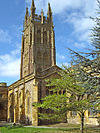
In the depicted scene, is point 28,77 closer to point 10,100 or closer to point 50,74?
point 50,74

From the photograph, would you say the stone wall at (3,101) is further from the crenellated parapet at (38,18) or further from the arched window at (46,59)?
the crenellated parapet at (38,18)

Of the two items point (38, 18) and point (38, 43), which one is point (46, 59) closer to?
point (38, 43)

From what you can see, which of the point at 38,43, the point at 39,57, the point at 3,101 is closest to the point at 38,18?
the point at 38,43

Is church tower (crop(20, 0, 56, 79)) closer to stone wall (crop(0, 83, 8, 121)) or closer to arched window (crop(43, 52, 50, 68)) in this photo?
arched window (crop(43, 52, 50, 68))

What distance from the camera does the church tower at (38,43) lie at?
6281cm

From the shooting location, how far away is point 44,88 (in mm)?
27312

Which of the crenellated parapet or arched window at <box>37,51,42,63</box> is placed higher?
the crenellated parapet

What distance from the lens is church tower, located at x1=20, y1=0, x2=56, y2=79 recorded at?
6281 centimetres

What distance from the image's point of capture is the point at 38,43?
64.9 meters

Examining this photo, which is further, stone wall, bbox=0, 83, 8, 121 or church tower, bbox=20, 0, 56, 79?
church tower, bbox=20, 0, 56, 79

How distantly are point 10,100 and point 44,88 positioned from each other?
15390 millimetres

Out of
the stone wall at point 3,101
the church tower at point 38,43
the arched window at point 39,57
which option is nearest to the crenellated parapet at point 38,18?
the church tower at point 38,43

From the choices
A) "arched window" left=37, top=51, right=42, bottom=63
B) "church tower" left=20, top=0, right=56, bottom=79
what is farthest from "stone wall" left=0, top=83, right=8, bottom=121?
"arched window" left=37, top=51, right=42, bottom=63

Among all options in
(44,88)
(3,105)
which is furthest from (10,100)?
(44,88)
